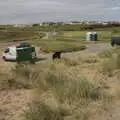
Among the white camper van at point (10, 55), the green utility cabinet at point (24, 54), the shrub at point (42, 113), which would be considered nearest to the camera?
the shrub at point (42, 113)

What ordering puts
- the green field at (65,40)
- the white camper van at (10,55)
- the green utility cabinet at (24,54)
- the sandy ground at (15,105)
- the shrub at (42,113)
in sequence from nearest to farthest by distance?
the shrub at (42,113)
the sandy ground at (15,105)
the green utility cabinet at (24,54)
the white camper van at (10,55)
the green field at (65,40)

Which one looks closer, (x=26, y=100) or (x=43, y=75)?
(x=26, y=100)

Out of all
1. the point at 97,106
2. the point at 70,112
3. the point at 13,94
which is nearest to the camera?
the point at 70,112

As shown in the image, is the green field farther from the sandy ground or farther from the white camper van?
the sandy ground

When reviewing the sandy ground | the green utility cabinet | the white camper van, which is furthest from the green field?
the sandy ground

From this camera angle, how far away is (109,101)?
11922 mm

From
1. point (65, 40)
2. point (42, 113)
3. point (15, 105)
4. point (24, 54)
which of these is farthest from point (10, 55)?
point (65, 40)

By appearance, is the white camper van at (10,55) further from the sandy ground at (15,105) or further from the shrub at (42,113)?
the shrub at (42,113)

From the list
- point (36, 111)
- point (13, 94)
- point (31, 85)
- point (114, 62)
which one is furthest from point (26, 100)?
point (114, 62)

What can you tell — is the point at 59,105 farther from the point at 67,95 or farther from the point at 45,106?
the point at 67,95

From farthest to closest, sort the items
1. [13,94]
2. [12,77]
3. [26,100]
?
[12,77]
[13,94]
[26,100]

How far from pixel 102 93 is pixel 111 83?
7.73ft

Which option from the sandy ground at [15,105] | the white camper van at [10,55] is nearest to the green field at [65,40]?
the white camper van at [10,55]

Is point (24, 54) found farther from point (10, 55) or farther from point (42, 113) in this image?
point (42, 113)
